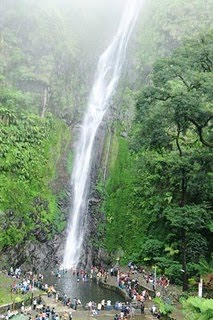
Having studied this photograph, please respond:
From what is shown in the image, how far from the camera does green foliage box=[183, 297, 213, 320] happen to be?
1630cm

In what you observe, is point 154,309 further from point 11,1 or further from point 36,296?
point 11,1

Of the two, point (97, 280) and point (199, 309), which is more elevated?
point (199, 309)

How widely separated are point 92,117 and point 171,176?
1727 centimetres

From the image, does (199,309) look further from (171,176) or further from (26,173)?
(26,173)

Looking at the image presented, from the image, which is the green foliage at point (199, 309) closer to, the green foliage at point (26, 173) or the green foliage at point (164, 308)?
the green foliage at point (164, 308)

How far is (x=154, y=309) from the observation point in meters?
25.0

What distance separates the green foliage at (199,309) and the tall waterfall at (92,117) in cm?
1870

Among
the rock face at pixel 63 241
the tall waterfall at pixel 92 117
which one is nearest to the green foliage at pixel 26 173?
the rock face at pixel 63 241

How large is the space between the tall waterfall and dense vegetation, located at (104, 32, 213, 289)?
2.39 m

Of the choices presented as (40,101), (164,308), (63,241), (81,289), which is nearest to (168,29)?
(40,101)

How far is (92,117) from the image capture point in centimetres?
4731

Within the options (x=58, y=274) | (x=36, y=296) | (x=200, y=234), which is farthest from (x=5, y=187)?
(x=200, y=234)

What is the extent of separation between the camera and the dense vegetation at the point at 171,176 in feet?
82.1

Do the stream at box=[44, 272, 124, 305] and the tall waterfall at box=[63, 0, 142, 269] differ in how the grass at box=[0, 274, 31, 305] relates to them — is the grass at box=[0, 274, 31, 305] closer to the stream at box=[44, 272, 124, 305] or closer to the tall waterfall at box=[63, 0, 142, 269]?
the stream at box=[44, 272, 124, 305]
